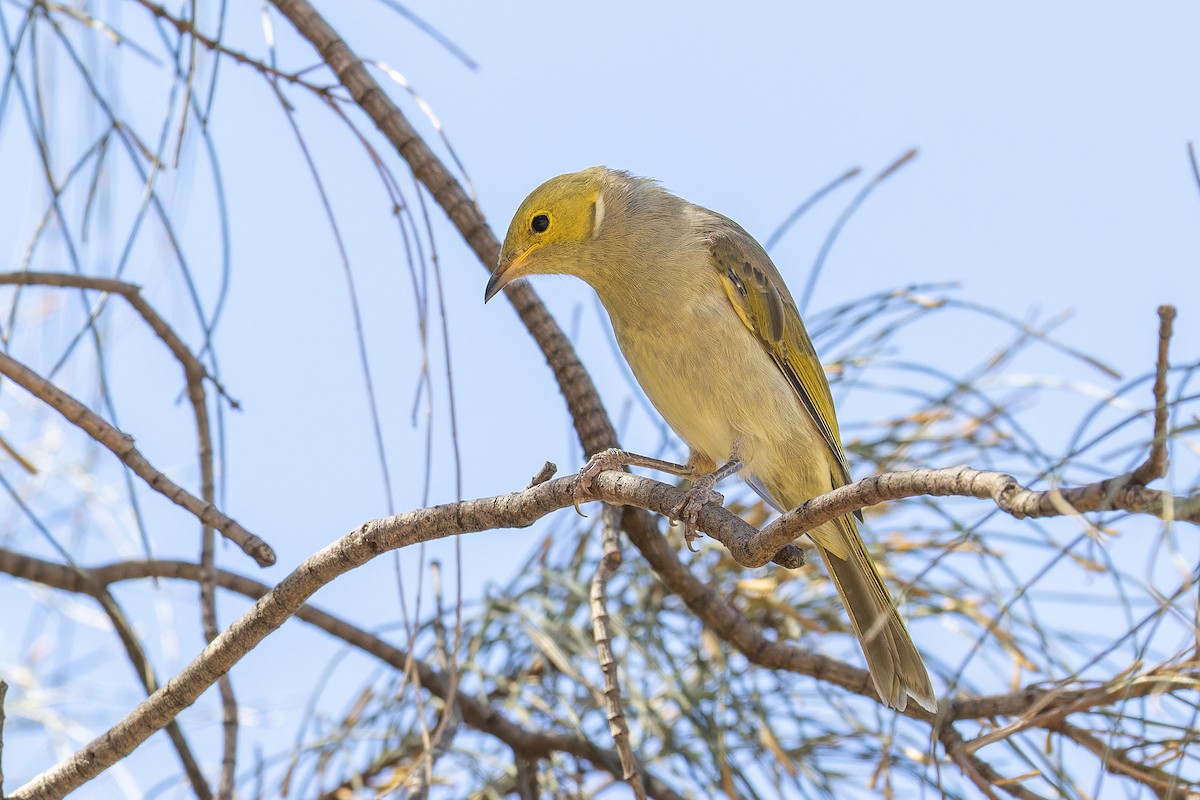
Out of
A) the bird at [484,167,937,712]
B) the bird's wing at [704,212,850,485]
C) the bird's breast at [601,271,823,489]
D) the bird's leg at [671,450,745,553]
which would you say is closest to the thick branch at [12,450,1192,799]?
the bird's leg at [671,450,745,553]

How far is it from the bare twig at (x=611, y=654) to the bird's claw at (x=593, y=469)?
0.17 metres

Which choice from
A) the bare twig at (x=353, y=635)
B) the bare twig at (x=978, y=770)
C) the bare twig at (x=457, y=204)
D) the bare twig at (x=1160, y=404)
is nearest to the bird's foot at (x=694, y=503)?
the bare twig at (x=457, y=204)

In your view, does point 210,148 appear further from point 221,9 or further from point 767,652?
point 767,652

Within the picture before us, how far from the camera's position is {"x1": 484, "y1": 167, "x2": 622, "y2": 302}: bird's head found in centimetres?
289

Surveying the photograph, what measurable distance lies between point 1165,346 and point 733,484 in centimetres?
197

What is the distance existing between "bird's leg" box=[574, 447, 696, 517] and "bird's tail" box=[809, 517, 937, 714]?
1.19 ft

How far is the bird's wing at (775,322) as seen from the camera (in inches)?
111

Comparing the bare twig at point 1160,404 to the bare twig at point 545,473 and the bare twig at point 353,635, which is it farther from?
the bare twig at point 353,635

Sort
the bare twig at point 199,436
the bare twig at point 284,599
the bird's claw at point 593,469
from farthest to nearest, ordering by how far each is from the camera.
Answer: the bare twig at point 199,436, the bird's claw at point 593,469, the bare twig at point 284,599

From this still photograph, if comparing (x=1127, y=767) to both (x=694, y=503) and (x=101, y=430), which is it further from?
(x=101, y=430)

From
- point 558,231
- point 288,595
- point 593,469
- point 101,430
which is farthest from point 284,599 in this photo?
point 558,231

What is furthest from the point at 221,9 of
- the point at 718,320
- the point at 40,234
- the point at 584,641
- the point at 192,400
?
the point at 584,641

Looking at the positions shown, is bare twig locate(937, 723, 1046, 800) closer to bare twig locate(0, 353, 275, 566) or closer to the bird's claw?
the bird's claw

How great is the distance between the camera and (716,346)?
2.68 m
